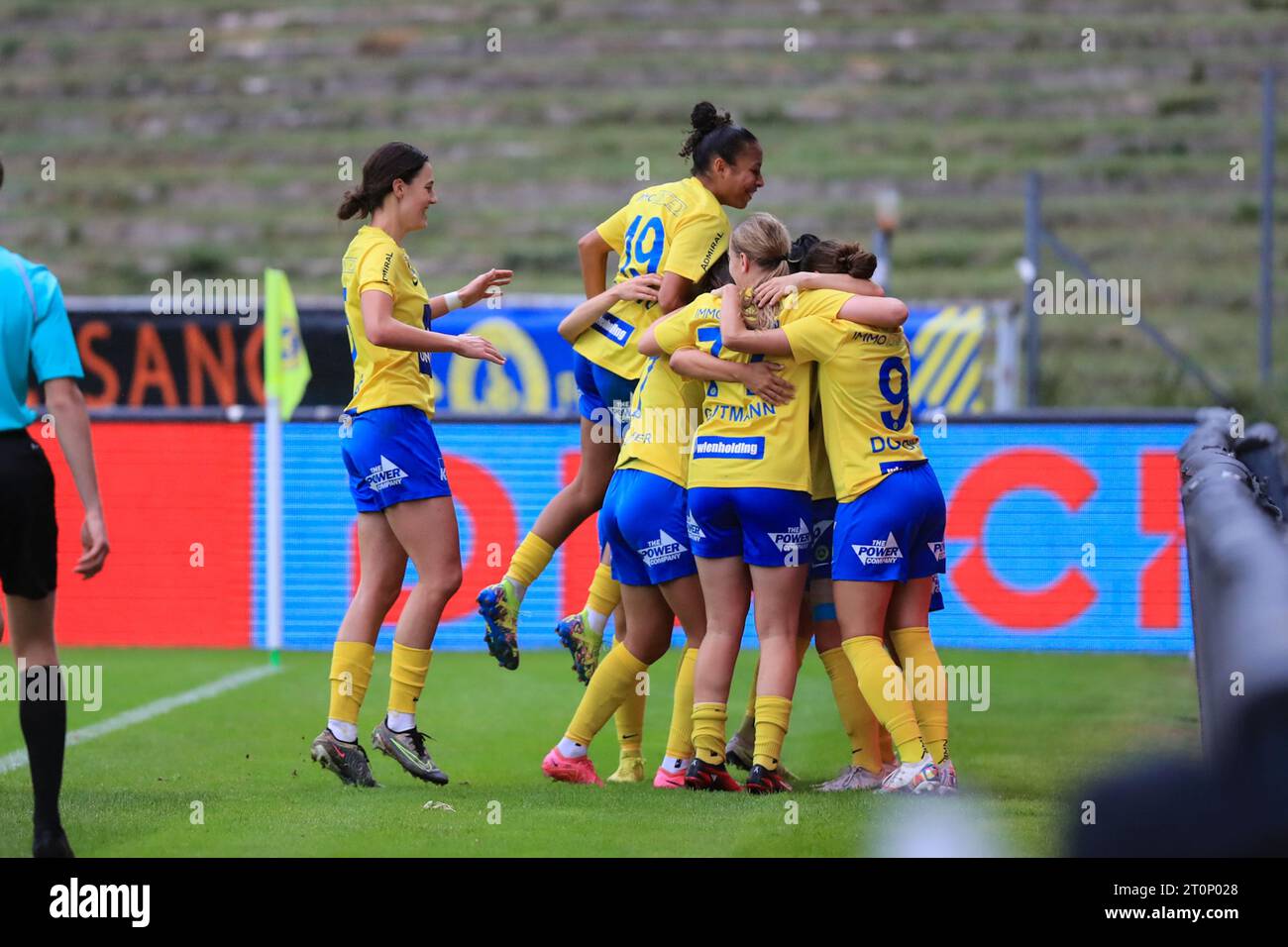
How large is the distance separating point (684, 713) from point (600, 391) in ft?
4.43

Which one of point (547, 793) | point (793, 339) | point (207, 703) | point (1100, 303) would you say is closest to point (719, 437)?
point (793, 339)

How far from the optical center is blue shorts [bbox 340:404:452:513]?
21.6ft

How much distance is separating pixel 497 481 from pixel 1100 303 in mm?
11453

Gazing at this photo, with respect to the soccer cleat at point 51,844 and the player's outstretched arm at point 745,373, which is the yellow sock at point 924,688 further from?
the soccer cleat at point 51,844

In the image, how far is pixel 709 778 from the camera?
6.55 m

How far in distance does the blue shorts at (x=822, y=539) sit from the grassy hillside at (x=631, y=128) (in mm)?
15468

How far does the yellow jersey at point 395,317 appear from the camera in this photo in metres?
6.61

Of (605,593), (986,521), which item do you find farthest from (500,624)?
(986,521)

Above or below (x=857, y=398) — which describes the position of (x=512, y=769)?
below

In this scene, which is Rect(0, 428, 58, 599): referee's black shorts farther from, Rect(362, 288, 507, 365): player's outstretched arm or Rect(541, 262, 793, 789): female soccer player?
Rect(541, 262, 793, 789): female soccer player

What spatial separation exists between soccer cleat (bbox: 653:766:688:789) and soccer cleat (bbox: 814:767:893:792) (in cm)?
50

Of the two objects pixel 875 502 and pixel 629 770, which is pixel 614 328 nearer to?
pixel 875 502
